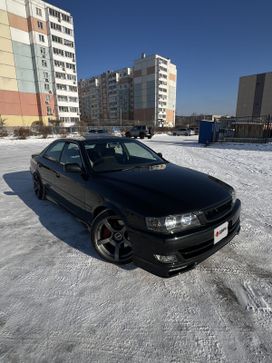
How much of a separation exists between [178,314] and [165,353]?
0.38 metres

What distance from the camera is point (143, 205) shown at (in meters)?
2.13

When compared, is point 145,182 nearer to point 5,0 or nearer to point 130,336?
point 130,336

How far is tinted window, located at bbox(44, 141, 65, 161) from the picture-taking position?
12.9ft

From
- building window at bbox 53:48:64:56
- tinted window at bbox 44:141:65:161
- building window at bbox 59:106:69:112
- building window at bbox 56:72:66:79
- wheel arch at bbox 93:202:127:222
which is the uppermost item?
building window at bbox 53:48:64:56

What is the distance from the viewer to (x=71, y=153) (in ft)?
11.5

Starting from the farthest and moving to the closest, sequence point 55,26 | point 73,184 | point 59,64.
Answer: point 59,64
point 55,26
point 73,184

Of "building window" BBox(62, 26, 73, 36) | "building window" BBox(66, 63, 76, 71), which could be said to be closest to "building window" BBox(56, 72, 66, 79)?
"building window" BBox(66, 63, 76, 71)

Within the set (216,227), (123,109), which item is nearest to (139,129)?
(216,227)

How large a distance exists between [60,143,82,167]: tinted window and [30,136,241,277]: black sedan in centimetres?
2

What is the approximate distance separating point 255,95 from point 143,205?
86952 millimetres

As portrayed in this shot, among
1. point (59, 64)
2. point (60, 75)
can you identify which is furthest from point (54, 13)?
point (60, 75)

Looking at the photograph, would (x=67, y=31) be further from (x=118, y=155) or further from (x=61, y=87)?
(x=118, y=155)

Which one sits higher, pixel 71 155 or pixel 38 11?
pixel 38 11

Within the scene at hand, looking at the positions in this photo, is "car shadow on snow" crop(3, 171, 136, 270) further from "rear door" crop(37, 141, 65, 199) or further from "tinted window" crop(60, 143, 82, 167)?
"tinted window" crop(60, 143, 82, 167)
